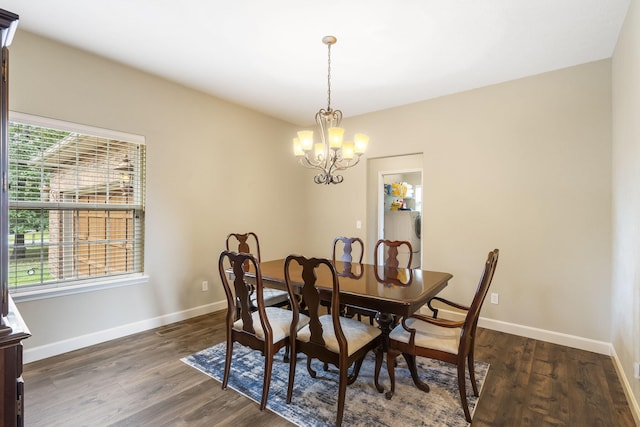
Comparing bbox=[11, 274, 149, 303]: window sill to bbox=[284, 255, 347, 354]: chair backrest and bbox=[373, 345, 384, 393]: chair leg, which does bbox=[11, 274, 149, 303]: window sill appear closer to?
bbox=[284, 255, 347, 354]: chair backrest

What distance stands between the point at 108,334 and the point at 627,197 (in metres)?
4.57

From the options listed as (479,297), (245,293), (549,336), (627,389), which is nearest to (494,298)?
(549,336)

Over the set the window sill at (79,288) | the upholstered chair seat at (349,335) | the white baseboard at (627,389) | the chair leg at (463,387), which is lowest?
the white baseboard at (627,389)

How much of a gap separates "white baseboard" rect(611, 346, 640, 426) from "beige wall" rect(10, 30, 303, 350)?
12.8ft

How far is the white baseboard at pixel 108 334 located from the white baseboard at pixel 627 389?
3.91m

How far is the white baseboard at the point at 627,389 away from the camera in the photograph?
1.96 metres

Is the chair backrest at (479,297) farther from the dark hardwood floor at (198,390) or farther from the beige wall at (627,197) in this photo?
the beige wall at (627,197)

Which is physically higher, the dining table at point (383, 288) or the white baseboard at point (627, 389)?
the dining table at point (383, 288)

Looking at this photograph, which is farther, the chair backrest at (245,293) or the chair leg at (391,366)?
the chair leg at (391,366)

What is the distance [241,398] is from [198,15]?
9.21ft

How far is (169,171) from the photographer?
11.5ft

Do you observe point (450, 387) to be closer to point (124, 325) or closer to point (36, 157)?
point (124, 325)

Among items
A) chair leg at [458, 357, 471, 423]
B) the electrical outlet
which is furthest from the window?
the electrical outlet

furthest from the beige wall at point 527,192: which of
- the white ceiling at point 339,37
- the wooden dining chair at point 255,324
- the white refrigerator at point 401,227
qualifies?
the wooden dining chair at point 255,324
